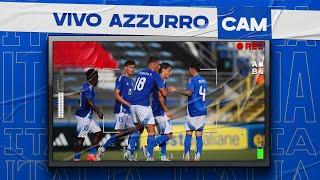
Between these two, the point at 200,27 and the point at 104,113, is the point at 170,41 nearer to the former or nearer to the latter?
the point at 200,27

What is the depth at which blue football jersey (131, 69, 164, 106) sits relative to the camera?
5.53 meters

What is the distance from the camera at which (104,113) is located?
554 cm

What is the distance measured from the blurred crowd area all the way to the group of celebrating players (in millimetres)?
56

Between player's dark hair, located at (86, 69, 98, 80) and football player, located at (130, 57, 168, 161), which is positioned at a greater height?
player's dark hair, located at (86, 69, 98, 80)

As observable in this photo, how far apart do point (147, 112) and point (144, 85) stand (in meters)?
0.26

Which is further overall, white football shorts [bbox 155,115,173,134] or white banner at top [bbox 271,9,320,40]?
white banner at top [bbox 271,9,320,40]

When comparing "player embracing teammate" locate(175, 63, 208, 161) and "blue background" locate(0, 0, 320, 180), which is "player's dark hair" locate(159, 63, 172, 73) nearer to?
"player embracing teammate" locate(175, 63, 208, 161)

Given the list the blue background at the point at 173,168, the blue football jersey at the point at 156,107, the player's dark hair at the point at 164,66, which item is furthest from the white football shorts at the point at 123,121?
the player's dark hair at the point at 164,66

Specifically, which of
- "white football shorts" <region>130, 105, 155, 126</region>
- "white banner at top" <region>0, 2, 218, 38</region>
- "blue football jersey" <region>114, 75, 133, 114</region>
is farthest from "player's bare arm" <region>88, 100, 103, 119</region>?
"white banner at top" <region>0, 2, 218, 38</region>

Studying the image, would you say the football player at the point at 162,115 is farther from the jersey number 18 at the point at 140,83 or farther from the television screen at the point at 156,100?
the jersey number 18 at the point at 140,83

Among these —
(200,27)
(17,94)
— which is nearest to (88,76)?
(17,94)

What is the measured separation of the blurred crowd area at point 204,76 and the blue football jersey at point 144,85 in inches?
3.3

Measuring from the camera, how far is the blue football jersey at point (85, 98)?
5.49 m

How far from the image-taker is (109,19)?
5.59 m
